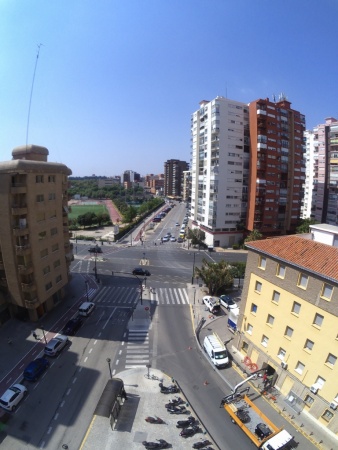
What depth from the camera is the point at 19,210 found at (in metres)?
33.2

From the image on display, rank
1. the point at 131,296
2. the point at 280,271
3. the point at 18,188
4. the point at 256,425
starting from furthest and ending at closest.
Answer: the point at 131,296 < the point at 18,188 < the point at 280,271 < the point at 256,425

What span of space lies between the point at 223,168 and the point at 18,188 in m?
58.3

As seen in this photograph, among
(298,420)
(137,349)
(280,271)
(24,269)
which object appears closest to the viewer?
(298,420)

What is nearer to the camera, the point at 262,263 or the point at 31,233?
the point at 262,263

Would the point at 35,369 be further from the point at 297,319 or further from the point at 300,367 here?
the point at 297,319

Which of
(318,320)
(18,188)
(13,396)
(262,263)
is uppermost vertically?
(18,188)

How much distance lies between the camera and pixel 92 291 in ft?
159

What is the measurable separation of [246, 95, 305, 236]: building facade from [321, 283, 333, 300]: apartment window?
57524 millimetres

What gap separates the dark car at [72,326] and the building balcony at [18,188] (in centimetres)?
1951

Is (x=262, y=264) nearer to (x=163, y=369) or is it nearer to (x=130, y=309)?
(x=163, y=369)

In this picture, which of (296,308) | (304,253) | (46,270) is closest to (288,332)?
(296,308)

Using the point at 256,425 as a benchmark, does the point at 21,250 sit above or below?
above

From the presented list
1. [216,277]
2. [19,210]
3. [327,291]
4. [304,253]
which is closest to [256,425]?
[327,291]

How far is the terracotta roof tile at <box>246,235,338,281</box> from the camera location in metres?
22.0
